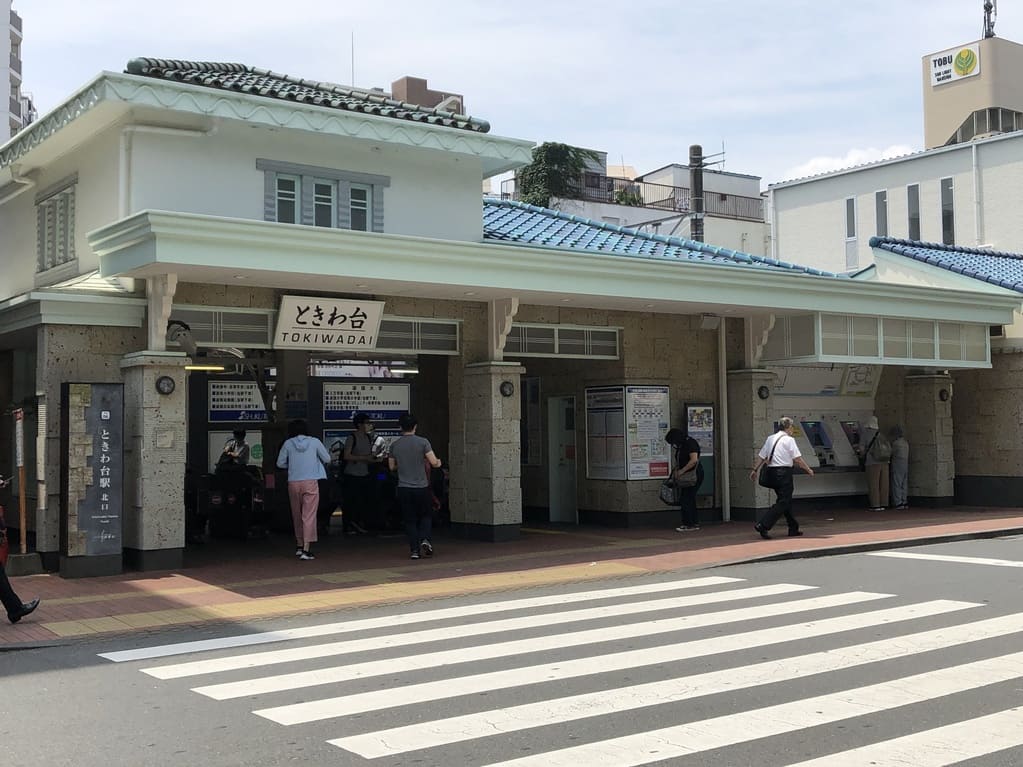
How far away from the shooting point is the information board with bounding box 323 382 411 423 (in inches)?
769

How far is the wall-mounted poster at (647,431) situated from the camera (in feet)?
59.3

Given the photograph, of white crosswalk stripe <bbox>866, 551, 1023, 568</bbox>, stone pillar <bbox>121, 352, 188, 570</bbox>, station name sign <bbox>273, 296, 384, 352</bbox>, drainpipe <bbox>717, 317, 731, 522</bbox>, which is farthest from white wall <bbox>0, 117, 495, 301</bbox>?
white crosswalk stripe <bbox>866, 551, 1023, 568</bbox>

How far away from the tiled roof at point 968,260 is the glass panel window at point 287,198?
44.1 feet

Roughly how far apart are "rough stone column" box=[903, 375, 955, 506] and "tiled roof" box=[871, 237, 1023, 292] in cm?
243

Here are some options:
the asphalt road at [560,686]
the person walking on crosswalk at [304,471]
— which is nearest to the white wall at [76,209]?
the person walking on crosswalk at [304,471]

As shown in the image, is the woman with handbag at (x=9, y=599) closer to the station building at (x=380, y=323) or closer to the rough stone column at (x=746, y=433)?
the station building at (x=380, y=323)

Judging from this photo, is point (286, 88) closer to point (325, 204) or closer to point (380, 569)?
point (325, 204)

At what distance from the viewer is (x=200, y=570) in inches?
541

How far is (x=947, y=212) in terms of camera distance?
1470 inches

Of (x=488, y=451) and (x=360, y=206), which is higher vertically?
(x=360, y=206)

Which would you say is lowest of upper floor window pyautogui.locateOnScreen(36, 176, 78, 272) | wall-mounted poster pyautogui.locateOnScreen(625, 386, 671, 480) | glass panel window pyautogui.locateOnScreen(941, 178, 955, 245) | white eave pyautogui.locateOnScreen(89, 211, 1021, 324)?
wall-mounted poster pyautogui.locateOnScreen(625, 386, 671, 480)

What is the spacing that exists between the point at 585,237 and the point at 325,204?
223 inches

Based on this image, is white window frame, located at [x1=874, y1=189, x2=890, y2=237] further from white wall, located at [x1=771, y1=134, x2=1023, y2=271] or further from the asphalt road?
the asphalt road

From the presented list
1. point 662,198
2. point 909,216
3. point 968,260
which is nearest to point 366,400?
point 968,260
